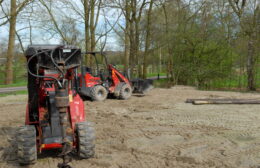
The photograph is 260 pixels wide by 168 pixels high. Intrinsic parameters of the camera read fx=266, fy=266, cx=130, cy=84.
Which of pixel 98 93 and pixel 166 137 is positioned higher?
pixel 98 93

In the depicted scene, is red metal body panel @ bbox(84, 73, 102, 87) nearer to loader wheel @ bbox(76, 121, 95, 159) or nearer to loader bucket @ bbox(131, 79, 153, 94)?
loader bucket @ bbox(131, 79, 153, 94)

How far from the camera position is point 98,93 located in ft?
36.3

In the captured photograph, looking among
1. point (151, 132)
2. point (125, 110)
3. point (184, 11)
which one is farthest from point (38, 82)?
point (184, 11)

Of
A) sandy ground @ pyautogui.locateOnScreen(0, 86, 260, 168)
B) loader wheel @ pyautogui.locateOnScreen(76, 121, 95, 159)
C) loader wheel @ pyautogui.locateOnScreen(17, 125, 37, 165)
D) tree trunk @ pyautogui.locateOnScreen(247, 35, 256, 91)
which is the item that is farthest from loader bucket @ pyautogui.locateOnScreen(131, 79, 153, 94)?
loader wheel @ pyautogui.locateOnScreen(17, 125, 37, 165)

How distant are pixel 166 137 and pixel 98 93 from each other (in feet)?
19.0

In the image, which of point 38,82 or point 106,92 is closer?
point 38,82

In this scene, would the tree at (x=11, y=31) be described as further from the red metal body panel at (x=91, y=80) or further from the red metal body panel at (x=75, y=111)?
the red metal body panel at (x=75, y=111)

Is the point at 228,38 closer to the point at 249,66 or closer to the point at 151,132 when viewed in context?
the point at 249,66

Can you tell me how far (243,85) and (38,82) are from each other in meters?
14.2

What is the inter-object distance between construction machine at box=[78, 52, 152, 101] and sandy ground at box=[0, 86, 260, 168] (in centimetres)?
160

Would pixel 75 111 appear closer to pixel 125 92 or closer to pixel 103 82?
pixel 103 82

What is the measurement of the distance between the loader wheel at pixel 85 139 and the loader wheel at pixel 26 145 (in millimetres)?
648

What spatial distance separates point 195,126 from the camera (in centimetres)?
659

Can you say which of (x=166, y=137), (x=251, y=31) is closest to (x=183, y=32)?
(x=251, y=31)
